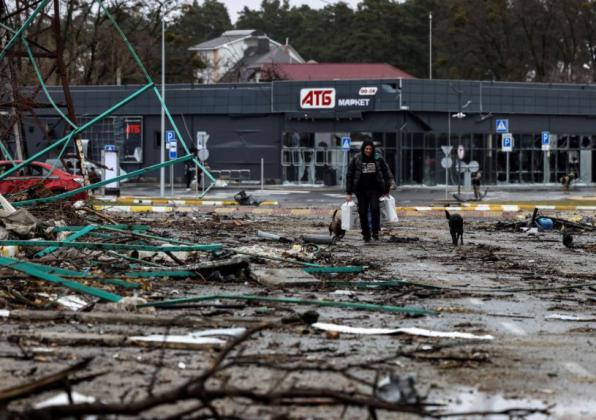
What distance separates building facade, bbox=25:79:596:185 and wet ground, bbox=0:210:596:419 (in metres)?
51.0

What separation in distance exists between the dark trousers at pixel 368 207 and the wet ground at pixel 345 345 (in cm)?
435

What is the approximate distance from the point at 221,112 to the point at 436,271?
55278 mm

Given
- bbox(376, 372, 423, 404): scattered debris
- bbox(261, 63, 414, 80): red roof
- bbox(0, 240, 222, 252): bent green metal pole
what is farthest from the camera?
bbox(261, 63, 414, 80): red roof

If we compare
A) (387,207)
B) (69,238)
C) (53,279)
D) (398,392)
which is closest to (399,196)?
(387,207)

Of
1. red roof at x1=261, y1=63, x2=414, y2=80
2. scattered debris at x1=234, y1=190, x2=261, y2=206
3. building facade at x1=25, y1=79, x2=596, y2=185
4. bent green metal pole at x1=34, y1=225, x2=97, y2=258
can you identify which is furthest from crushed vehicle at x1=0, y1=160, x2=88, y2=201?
red roof at x1=261, y1=63, x2=414, y2=80

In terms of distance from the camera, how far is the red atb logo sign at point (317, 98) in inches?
2625

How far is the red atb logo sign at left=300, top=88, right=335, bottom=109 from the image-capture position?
219ft

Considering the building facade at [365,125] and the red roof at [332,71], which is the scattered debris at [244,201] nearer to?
the building facade at [365,125]

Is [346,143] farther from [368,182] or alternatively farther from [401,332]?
[401,332]

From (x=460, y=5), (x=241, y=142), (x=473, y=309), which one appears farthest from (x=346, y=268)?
(x=460, y=5)

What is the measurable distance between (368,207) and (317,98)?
47.5 meters

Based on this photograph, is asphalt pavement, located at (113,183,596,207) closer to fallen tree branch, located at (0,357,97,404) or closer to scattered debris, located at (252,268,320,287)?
scattered debris, located at (252,268,320,287)

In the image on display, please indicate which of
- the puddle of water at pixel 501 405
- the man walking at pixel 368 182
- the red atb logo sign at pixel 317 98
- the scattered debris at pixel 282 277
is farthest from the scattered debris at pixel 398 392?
the red atb logo sign at pixel 317 98

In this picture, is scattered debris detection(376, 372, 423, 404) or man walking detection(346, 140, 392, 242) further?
man walking detection(346, 140, 392, 242)
